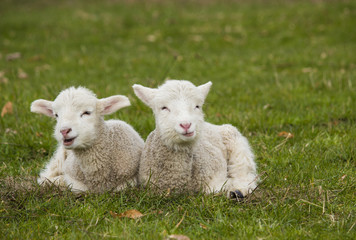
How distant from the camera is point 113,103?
13.5 ft

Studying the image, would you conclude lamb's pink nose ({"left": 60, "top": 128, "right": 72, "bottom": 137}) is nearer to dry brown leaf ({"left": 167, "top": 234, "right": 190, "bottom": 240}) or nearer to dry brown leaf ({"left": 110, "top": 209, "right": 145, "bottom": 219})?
dry brown leaf ({"left": 110, "top": 209, "right": 145, "bottom": 219})

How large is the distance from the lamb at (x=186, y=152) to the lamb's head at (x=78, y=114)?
37 centimetres

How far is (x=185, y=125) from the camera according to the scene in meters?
3.55

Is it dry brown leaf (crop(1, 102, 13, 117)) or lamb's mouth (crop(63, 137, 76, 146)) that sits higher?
lamb's mouth (crop(63, 137, 76, 146))

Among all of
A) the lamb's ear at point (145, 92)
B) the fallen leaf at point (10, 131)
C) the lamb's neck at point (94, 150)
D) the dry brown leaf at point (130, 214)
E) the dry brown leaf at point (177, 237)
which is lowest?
the fallen leaf at point (10, 131)

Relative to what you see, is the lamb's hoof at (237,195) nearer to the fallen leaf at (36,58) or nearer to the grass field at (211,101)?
the grass field at (211,101)

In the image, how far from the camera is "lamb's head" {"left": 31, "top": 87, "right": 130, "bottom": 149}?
373 cm

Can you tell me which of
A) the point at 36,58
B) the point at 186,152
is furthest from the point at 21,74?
the point at 186,152

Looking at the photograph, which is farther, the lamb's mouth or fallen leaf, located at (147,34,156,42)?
fallen leaf, located at (147,34,156,42)

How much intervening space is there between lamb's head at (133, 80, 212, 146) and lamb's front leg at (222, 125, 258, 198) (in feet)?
2.38

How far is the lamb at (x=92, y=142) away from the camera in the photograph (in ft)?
12.5

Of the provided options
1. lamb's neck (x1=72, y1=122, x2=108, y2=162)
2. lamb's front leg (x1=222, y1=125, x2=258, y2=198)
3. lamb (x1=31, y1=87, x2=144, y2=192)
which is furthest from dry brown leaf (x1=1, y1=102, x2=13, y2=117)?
lamb's front leg (x1=222, y1=125, x2=258, y2=198)

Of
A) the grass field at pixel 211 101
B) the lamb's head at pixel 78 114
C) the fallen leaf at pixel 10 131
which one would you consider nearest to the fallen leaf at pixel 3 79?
the grass field at pixel 211 101

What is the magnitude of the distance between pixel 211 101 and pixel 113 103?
10.9 feet
